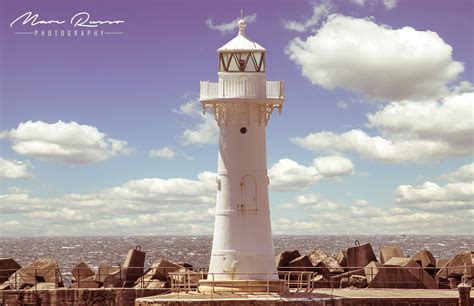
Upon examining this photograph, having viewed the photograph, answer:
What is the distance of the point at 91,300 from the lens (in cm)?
3300

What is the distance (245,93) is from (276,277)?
17.1ft

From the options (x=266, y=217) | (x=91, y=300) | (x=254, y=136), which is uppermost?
(x=254, y=136)

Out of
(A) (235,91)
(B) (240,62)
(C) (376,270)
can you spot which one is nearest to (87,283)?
(C) (376,270)

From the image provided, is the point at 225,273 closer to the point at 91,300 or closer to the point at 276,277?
the point at 276,277

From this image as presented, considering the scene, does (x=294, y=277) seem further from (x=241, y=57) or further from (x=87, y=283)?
(x=241, y=57)

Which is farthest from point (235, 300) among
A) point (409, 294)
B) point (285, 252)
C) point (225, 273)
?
point (285, 252)

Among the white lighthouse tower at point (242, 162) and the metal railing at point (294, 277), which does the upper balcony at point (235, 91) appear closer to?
the white lighthouse tower at point (242, 162)

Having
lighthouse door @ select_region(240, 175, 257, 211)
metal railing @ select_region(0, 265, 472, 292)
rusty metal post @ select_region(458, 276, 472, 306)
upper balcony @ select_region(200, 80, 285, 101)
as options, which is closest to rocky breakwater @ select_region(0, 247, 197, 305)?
metal railing @ select_region(0, 265, 472, 292)

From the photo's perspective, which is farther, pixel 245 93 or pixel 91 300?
pixel 91 300

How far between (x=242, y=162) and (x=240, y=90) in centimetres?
202

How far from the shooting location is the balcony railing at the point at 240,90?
1099 inches

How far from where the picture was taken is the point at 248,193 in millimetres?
27719

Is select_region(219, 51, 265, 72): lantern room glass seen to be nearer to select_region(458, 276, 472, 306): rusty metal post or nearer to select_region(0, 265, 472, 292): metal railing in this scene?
select_region(0, 265, 472, 292): metal railing

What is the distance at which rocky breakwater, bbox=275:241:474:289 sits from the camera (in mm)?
33875
